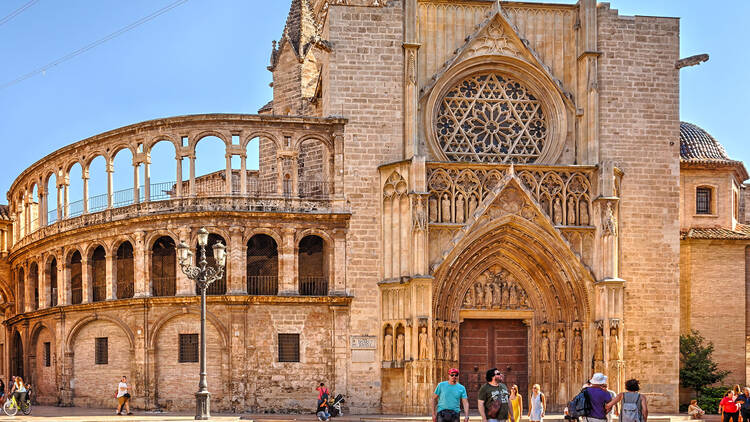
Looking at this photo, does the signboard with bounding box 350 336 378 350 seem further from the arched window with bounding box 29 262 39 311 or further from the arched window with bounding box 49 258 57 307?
the arched window with bounding box 29 262 39 311

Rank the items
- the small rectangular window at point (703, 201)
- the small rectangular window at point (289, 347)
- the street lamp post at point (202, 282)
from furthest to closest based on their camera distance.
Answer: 1. the small rectangular window at point (703, 201)
2. the small rectangular window at point (289, 347)
3. the street lamp post at point (202, 282)

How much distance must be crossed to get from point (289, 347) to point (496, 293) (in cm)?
688

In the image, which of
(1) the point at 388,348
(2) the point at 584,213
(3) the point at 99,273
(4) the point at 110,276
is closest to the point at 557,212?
(2) the point at 584,213

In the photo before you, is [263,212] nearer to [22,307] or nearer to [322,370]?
[322,370]

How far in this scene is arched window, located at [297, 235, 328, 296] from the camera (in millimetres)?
33438

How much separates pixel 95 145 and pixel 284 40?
32.9 ft

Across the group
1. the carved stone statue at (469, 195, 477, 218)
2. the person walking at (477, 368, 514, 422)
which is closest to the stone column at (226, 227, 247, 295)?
the carved stone statue at (469, 195, 477, 218)

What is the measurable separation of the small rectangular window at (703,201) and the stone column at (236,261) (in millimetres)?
17385

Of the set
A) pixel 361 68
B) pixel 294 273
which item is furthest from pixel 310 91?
pixel 294 273

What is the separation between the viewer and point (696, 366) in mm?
34531

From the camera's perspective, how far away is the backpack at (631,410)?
14.7 m

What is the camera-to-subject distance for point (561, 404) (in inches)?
1280

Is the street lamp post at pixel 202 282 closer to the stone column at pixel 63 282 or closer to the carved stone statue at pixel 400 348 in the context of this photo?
the carved stone statue at pixel 400 348

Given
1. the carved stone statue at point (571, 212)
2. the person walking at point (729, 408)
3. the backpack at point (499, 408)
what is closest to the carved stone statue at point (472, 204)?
the carved stone statue at point (571, 212)
